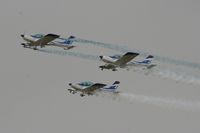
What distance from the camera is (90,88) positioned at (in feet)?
522

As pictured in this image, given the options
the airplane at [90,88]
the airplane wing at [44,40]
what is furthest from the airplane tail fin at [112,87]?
the airplane wing at [44,40]

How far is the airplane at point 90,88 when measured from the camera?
521 feet

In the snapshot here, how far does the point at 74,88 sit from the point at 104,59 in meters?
8.50

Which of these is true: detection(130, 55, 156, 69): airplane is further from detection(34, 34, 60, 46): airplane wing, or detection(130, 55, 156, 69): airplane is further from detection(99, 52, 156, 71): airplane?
detection(34, 34, 60, 46): airplane wing

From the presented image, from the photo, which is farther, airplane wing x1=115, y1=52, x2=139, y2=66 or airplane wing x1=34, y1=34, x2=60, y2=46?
airplane wing x1=34, y1=34, x2=60, y2=46

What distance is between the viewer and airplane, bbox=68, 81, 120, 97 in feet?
521

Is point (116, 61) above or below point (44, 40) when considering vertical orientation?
below

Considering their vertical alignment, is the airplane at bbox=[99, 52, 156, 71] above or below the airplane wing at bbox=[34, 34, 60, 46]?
below

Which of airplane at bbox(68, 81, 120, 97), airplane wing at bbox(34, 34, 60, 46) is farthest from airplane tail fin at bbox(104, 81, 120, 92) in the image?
airplane wing at bbox(34, 34, 60, 46)

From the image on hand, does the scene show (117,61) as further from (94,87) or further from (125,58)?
(94,87)

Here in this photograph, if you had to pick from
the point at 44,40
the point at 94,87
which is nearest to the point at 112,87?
the point at 94,87

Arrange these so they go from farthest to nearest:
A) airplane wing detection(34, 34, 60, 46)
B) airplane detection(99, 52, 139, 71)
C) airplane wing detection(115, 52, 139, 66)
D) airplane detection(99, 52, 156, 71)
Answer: airplane detection(99, 52, 139, 71) < airplane wing detection(34, 34, 60, 46) < airplane detection(99, 52, 156, 71) < airplane wing detection(115, 52, 139, 66)

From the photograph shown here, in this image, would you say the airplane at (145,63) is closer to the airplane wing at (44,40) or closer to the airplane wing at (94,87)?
the airplane wing at (94,87)

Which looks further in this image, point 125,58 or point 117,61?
point 117,61
